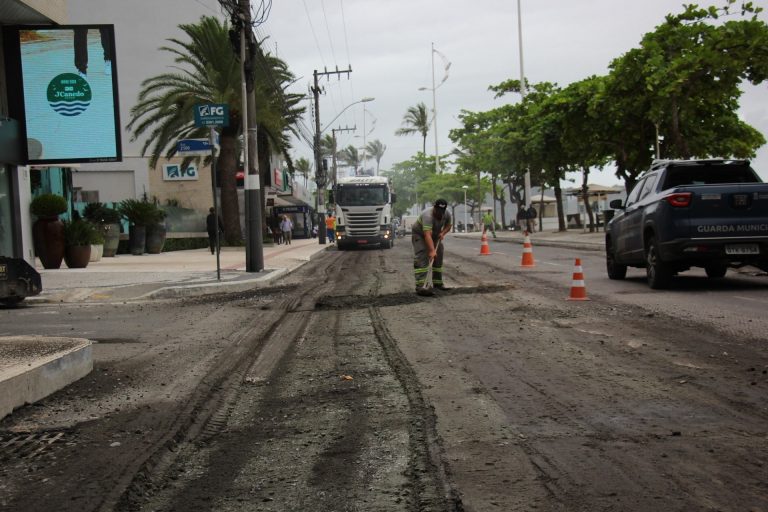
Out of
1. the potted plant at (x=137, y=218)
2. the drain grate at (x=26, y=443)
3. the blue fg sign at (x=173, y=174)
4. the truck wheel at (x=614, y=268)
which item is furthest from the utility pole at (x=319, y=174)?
the drain grate at (x=26, y=443)

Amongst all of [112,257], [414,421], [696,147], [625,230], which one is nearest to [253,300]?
[625,230]

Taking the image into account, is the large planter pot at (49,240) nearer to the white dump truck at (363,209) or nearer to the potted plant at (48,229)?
the potted plant at (48,229)

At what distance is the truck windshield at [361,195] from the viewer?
3525 centimetres

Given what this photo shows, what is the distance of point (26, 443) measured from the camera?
467 cm

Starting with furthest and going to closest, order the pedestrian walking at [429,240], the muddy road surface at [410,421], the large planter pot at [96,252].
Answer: the large planter pot at [96,252] < the pedestrian walking at [429,240] < the muddy road surface at [410,421]

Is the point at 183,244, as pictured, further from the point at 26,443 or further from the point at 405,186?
the point at 405,186

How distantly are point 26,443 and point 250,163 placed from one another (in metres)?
14.5

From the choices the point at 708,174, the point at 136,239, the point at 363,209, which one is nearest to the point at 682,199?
the point at 708,174

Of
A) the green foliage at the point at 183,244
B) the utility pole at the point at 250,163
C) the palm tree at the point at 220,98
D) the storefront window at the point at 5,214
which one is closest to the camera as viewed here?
the utility pole at the point at 250,163

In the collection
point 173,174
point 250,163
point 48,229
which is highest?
point 173,174

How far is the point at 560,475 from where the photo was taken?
377cm

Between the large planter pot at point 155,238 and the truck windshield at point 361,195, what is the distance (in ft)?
25.8

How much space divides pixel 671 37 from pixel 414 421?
23.7 meters

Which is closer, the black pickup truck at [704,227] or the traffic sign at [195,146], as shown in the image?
the black pickup truck at [704,227]
